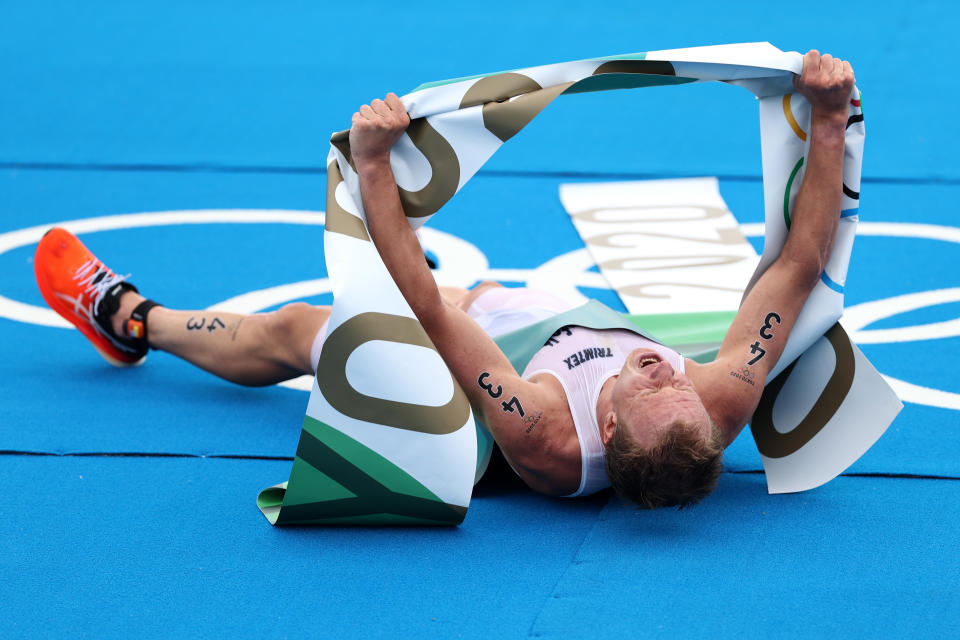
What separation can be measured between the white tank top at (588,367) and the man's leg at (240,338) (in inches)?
26.1

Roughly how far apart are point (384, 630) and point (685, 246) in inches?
103

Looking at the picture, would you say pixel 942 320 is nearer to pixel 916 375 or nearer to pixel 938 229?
pixel 916 375

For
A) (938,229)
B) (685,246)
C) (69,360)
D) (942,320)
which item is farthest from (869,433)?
(69,360)

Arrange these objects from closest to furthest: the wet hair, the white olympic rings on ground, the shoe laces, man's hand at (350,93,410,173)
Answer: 1. the wet hair
2. man's hand at (350,93,410,173)
3. the shoe laces
4. the white olympic rings on ground

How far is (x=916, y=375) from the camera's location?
3.43m

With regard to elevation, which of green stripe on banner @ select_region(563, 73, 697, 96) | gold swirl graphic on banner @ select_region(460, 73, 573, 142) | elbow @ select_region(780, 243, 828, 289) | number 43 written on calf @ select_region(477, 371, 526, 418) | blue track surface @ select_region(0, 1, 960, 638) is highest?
green stripe on banner @ select_region(563, 73, 697, 96)

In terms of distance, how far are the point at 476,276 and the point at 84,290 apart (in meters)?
1.46

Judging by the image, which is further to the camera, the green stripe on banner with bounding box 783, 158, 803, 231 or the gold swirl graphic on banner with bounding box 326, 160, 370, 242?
the green stripe on banner with bounding box 783, 158, 803, 231

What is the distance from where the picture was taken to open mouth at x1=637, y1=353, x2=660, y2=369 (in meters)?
2.72

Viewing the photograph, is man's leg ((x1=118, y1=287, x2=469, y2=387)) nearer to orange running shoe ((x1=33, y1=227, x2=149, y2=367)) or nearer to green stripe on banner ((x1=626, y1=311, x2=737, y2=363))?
orange running shoe ((x1=33, y1=227, x2=149, y2=367))

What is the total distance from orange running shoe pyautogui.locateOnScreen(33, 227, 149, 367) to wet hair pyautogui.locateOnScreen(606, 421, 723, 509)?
5.47ft

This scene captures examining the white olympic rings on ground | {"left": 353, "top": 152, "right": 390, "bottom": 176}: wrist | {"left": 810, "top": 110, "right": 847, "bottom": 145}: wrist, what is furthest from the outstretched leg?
{"left": 810, "top": 110, "right": 847, "bottom": 145}: wrist

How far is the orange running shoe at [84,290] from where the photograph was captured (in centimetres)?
350

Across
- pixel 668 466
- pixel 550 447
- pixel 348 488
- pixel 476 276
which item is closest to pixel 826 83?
pixel 668 466
